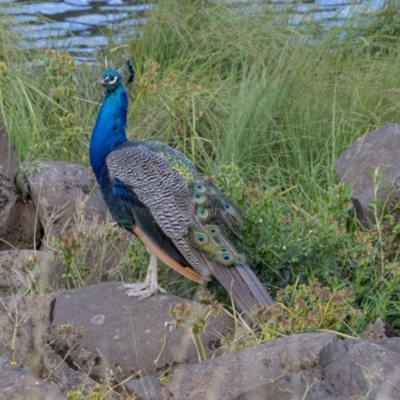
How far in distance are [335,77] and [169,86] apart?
43.9 inches

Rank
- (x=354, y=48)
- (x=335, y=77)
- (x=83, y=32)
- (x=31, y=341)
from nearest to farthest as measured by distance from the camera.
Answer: (x=31, y=341) < (x=335, y=77) < (x=354, y=48) < (x=83, y=32)

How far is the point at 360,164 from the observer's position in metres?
5.28

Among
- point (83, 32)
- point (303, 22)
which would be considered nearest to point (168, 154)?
point (303, 22)

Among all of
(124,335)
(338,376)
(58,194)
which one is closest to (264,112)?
(58,194)

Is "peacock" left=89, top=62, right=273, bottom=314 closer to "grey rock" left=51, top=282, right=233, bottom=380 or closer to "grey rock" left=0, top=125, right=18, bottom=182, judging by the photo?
"grey rock" left=51, top=282, right=233, bottom=380

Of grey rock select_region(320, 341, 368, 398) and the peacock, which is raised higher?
grey rock select_region(320, 341, 368, 398)

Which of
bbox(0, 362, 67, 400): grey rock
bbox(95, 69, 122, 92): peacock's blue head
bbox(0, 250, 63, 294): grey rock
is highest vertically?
bbox(95, 69, 122, 92): peacock's blue head

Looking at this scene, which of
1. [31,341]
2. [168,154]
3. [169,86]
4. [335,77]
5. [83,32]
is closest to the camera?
[31,341]

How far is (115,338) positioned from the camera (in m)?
3.78

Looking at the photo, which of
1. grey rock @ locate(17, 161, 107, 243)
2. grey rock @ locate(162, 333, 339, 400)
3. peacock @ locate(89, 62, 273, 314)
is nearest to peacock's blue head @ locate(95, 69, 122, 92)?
peacock @ locate(89, 62, 273, 314)

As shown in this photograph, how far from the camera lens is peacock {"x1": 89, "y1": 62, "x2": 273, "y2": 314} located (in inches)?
159

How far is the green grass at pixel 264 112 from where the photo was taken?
433 centimetres

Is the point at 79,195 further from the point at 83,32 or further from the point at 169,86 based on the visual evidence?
the point at 83,32

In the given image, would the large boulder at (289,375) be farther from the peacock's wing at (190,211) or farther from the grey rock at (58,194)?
the grey rock at (58,194)
